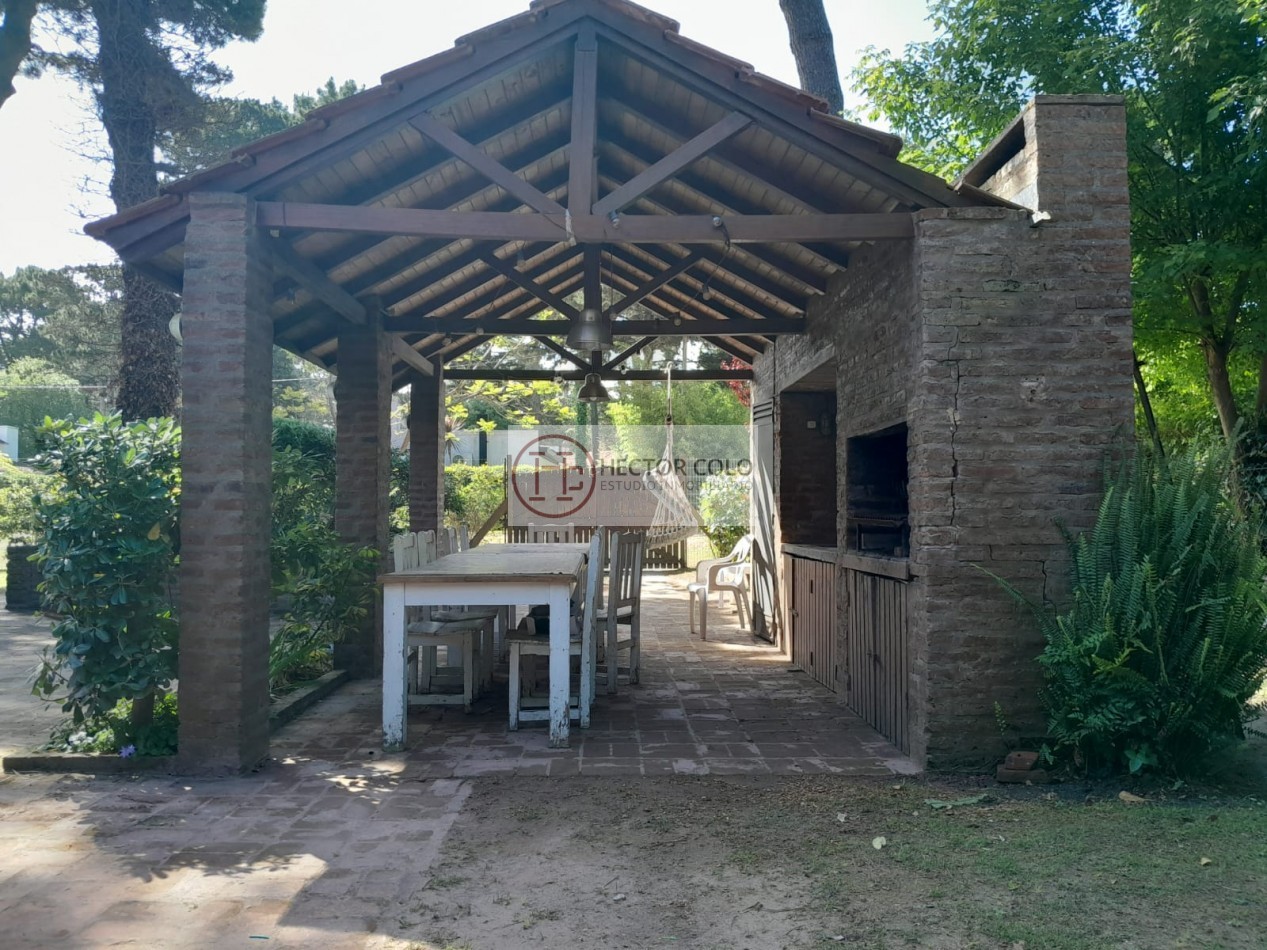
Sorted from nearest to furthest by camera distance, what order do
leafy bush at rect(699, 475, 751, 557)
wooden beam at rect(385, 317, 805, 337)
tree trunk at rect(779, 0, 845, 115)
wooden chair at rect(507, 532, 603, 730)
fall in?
wooden chair at rect(507, 532, 603, 730) → wooden beam at rect(385, 317, 805, 337) → tree trunk at rect(779, 0, 845, 115) → leafy bush at rect(699, 475, 751, 557)

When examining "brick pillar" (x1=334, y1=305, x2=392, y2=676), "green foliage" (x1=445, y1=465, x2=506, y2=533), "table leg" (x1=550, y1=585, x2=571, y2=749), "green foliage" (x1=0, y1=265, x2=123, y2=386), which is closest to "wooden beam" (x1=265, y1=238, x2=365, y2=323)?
"brick pillar" (x1=334, y1=305, x2=392, y2=676)

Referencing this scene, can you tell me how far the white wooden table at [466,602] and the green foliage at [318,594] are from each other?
149 cm

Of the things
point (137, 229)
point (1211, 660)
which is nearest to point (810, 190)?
point (1211, 660)

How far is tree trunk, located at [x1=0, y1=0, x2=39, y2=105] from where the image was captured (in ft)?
32.1

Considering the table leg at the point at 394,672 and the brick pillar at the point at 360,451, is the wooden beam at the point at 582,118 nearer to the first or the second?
the table leg at the point at 394,672

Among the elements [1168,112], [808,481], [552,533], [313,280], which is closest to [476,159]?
[313,280]

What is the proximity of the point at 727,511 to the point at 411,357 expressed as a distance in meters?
7.75

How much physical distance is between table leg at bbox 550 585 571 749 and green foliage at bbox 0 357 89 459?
1201 inches

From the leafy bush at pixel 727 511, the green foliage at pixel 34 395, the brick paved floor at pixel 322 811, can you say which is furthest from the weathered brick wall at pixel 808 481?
the green foliage at pixel 34 395

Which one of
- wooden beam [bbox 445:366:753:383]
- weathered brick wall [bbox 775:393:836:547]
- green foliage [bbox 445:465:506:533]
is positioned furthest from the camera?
green foliage [bbox 445:465:506:533]

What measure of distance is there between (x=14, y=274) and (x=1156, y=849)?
34.6 metres

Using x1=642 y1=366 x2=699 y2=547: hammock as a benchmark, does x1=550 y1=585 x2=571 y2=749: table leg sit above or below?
below

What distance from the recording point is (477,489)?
18234 mm

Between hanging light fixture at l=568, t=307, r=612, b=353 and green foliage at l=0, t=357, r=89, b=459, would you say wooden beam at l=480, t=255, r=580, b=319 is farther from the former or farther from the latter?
green foliage at l=0, t=357, r=89, b=459
